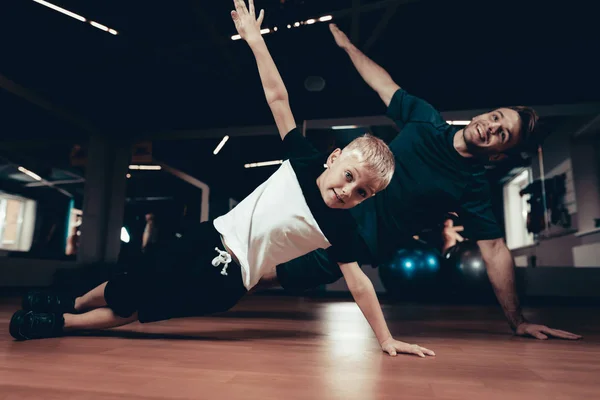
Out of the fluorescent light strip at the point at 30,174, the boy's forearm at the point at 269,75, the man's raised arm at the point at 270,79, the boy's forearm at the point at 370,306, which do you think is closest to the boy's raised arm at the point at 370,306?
the boy's forearm at the point at 370,306

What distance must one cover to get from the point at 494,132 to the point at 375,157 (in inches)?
26.7

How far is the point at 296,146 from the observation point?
1.42 m

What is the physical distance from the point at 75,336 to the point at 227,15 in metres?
2.56

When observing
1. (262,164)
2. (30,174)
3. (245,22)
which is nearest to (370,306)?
(245,22)

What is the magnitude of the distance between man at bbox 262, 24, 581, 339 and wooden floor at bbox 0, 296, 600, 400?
25 centimetres

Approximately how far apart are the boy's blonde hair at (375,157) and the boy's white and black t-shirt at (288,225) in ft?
0.56

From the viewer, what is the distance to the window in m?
5.84

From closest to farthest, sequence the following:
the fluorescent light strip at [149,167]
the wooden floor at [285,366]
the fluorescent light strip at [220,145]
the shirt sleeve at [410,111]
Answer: the wooden floor at [285,366] < the shirt sleeve at [410,111] < the fluorescent light strip at [220,145] < the fluorescent light strip at [149,167]

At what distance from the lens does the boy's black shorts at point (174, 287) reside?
1369 millimetres

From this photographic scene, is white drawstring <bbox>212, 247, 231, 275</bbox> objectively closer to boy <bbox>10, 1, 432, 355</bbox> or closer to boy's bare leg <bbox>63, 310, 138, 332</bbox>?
boy <bbox>10, 1, 432, 355</bbox>

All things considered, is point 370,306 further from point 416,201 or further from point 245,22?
point 245,22

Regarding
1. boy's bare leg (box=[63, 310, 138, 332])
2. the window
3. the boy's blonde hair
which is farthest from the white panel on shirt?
the window

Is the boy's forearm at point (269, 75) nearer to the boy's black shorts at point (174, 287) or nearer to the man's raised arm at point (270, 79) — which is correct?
the man's raised arm at point (270, 79)

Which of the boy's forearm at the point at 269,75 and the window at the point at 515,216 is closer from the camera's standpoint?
the boy's forearm at the point at 269,75
